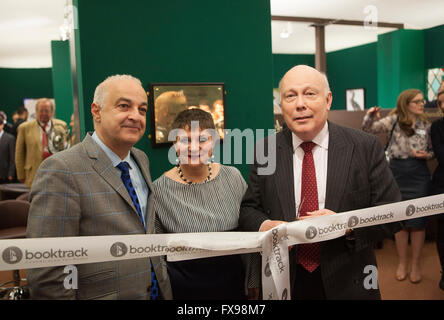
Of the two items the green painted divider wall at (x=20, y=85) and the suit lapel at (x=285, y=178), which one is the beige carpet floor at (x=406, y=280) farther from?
the green painted divider wall at (x=20, y=85)

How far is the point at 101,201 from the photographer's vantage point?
1.54 m

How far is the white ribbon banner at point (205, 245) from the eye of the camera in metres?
1.44

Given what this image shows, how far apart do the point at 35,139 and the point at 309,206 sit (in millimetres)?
4523

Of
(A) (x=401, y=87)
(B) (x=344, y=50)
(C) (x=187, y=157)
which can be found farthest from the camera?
(B) (x=344, y=50)

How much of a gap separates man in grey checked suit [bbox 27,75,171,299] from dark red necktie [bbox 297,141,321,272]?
606mm

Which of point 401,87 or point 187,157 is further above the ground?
point 401,87

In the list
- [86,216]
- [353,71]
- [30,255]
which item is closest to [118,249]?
[86,216]

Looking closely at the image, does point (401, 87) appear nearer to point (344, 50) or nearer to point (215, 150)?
point (344, 50)

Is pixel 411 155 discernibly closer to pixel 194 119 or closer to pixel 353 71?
pixel 194 119

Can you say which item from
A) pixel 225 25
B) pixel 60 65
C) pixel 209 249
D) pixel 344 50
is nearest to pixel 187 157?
pixel 209 249

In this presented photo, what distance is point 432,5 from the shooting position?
8367 millimetres

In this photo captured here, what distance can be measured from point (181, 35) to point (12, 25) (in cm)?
697

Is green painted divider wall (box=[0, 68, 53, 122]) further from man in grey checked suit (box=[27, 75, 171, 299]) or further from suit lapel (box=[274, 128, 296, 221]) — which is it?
suit lapel (box=[274, 128, 296, 221])

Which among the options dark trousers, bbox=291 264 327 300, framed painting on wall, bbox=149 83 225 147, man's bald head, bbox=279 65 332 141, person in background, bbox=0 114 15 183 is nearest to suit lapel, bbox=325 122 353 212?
man's bald head, bbox=279 65 332 141
